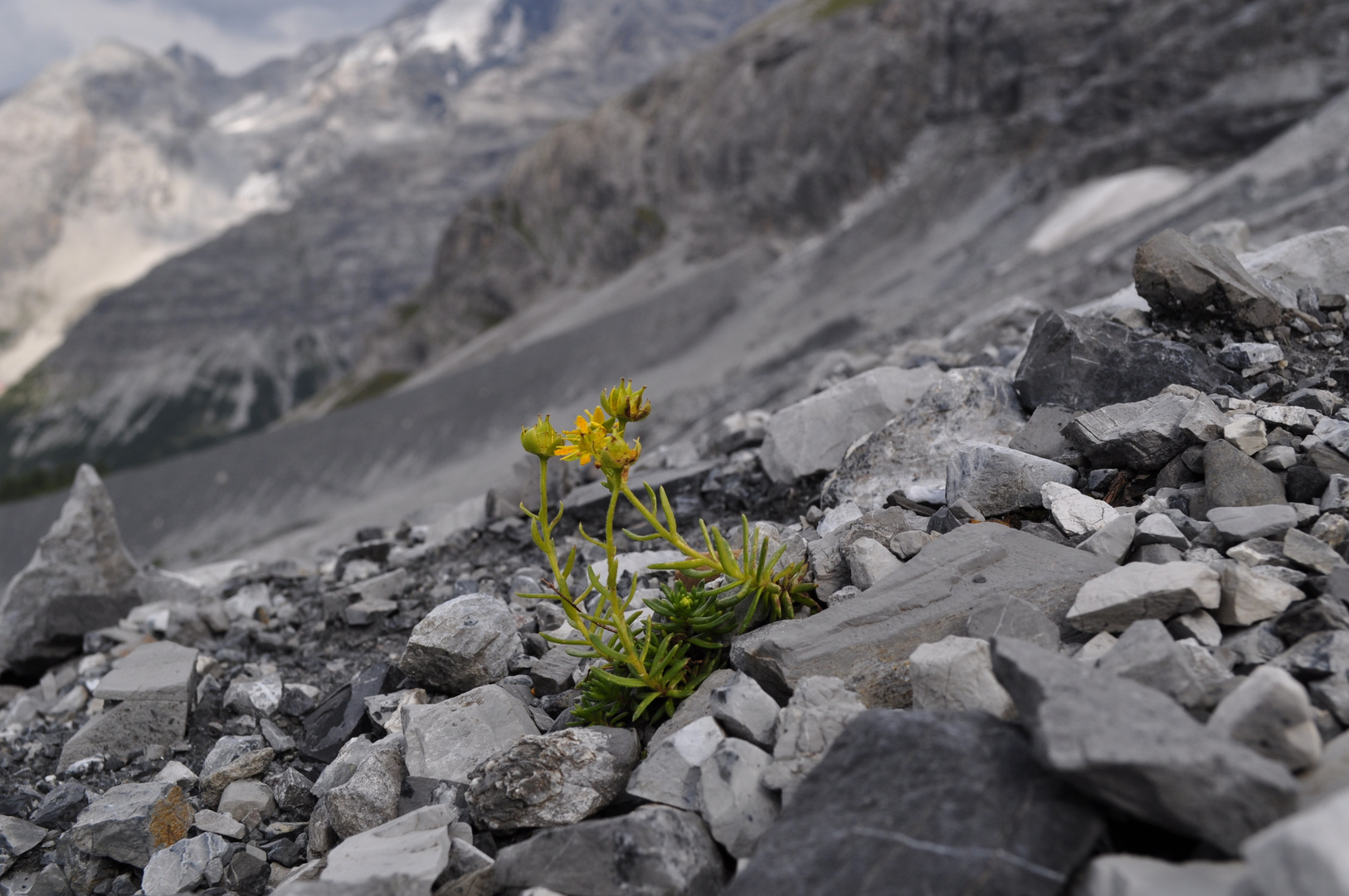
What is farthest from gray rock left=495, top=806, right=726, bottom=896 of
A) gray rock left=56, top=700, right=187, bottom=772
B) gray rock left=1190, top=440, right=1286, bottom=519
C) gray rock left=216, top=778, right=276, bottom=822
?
gray rock left=56, top=700, right=187, bottom=772

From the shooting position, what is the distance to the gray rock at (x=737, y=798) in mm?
2523

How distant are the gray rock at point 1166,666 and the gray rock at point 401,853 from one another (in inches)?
91.4

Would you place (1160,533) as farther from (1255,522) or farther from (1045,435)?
(1045,435)

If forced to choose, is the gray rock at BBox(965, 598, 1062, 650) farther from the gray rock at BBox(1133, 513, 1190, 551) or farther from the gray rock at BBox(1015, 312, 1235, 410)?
the gray rock at BBox(1015, 312, 1235, 410)

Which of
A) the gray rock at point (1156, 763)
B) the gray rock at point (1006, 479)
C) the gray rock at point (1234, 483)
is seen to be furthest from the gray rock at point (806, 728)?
the gray rock at point (1234, 483)

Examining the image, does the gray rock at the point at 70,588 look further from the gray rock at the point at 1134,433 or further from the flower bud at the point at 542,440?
the gray rock at the point at 1134,433

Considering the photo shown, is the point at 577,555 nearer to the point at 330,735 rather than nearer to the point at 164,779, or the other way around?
the point at 330,735

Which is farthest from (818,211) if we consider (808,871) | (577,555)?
(808,871)

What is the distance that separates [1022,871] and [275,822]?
333 centimetres

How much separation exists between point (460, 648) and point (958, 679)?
96.0 inches

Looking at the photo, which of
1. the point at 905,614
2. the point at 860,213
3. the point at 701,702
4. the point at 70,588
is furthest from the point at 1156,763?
the point at 860,213

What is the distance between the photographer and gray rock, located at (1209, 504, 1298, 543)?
3.00 metres

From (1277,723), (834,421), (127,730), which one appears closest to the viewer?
(1277,723)

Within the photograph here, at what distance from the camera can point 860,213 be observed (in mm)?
47375
